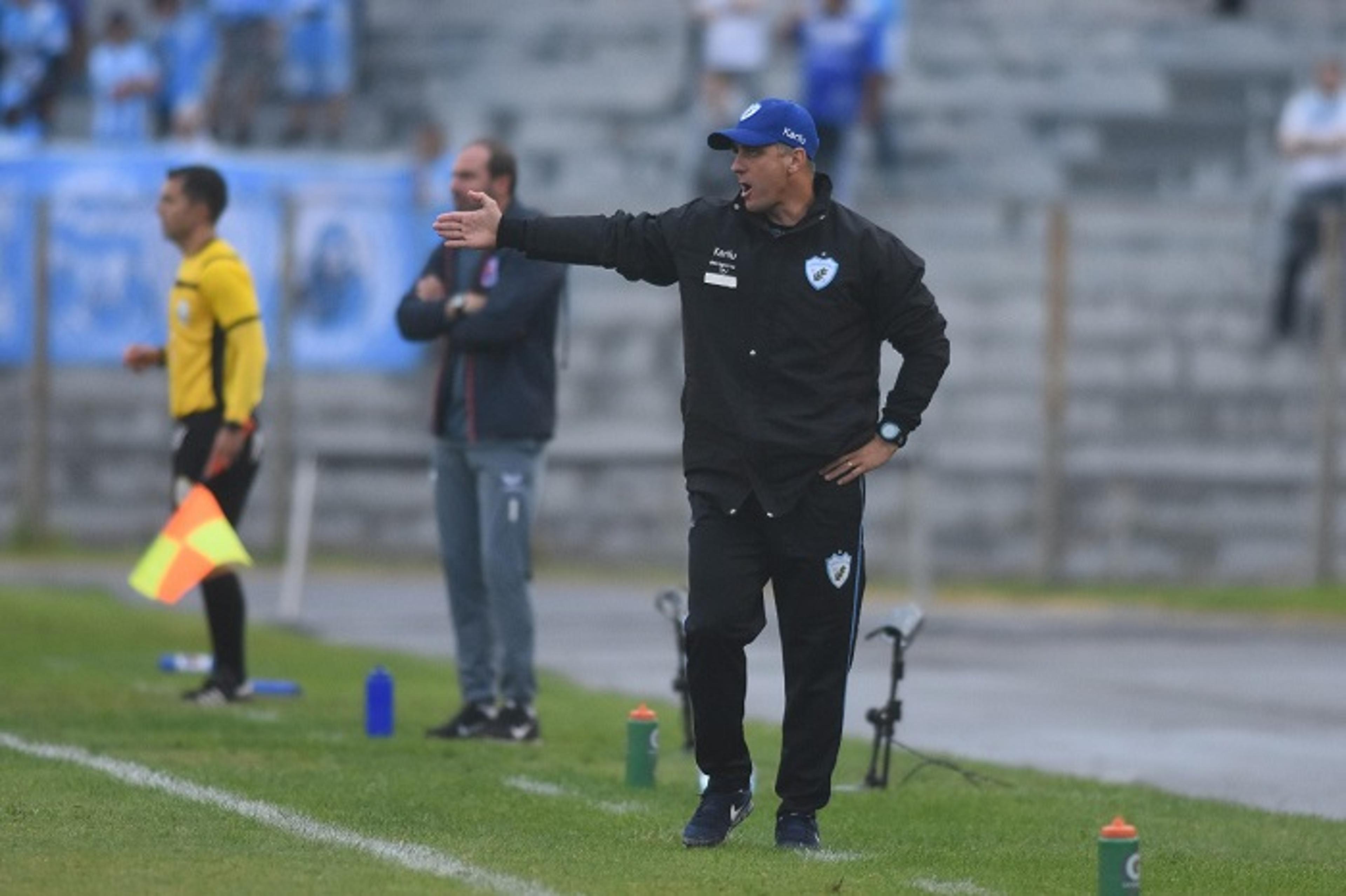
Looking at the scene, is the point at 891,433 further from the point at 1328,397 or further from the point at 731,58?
the point at 731,58

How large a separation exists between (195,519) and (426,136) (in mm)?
11584

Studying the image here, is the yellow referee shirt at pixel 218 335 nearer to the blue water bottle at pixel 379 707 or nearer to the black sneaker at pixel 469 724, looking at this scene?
the blue water bottle at pixel 379 707

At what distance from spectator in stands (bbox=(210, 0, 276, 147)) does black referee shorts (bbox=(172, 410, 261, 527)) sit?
13272 millimetres

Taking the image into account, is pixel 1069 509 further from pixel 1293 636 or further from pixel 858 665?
pixel 858 665

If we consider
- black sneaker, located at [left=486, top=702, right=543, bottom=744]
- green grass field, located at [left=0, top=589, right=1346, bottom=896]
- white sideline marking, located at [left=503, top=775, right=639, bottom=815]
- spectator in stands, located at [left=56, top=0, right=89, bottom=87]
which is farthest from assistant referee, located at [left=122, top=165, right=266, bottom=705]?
spectator in stands, located at [left=56, top=0, right=89, bottom=87]

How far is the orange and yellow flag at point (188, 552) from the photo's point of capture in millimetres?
12234

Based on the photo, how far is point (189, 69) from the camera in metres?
26.7

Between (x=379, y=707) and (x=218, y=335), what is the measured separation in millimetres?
1888

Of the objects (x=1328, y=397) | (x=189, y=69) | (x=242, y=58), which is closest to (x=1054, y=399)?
(x=1328, y=397)

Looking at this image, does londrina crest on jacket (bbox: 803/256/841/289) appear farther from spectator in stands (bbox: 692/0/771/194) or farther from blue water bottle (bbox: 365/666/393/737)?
spectator in stands (bbox: 692/0/771/194)

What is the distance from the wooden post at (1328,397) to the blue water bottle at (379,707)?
38.4ft

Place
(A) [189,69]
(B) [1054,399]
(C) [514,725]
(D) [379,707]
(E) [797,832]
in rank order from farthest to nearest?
(A) [189,69] < (B) [1054,399] < (C) [514,725] < (D) [379,707] < (E) [797,832]

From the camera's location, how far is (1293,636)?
1995cm

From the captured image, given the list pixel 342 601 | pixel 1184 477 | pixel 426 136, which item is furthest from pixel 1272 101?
pixel 342 601
